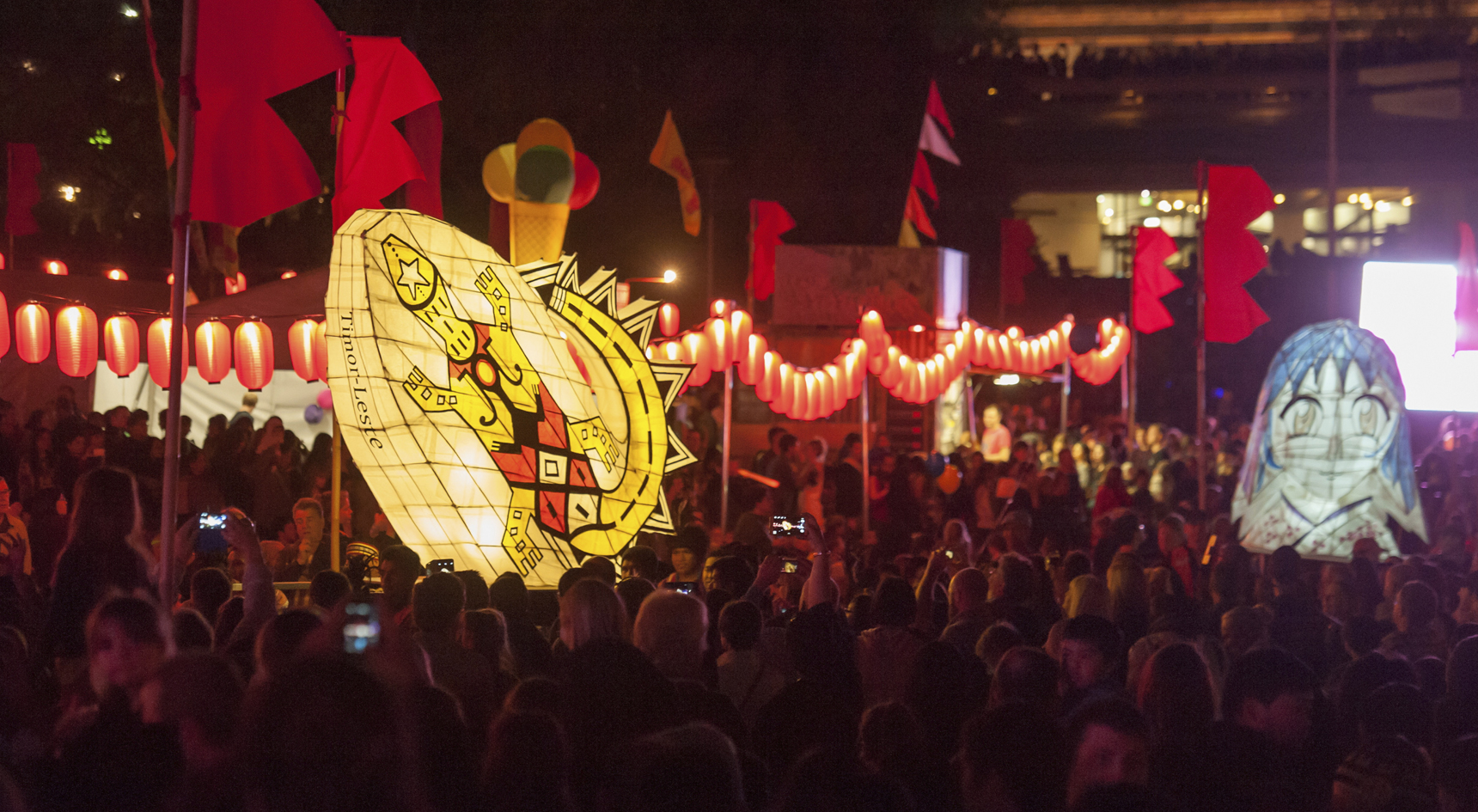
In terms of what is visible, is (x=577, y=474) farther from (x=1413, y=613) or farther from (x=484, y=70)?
(x=484, y=70)

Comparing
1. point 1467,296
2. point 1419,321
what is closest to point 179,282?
point 1467,296

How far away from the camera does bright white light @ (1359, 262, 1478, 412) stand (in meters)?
17.5

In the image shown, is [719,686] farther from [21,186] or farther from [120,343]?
[21,186]

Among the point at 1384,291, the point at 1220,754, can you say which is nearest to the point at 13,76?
the point at 1220,754

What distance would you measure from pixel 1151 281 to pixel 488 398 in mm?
11814

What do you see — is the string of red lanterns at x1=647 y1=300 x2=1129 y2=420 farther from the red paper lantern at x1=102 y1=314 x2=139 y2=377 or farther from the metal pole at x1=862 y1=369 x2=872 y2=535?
the red paper lantern at x1=102 y1=314 x2=139 y2=377

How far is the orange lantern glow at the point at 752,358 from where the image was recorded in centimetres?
1318

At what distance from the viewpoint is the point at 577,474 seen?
→ 8664mm

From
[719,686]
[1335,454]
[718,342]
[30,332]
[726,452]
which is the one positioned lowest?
[719,686]

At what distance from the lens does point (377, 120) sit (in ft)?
28.1

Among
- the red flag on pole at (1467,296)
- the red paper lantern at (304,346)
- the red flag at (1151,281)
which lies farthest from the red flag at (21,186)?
the red flag on pole at (1467,296)

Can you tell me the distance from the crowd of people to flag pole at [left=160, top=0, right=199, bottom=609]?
0.44ft

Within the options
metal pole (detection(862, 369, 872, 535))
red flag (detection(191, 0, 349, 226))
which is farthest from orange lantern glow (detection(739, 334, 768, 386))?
red flag (detection(191, 0, 349, 226))

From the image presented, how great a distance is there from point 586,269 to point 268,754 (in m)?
20.1
